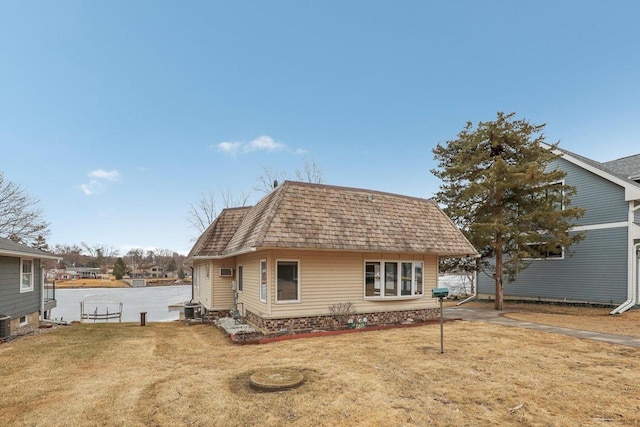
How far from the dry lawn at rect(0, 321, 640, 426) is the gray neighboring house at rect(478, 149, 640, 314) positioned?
8.60 meters

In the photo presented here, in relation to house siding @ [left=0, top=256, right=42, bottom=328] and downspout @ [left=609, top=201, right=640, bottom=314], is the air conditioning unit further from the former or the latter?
downspout @ [left=609, top=201, right=640, bottom=314]

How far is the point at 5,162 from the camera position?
2516cm

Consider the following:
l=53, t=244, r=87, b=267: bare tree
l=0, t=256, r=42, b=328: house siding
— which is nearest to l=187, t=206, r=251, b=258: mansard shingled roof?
l=0, t=256, r=42, b=328: house siding

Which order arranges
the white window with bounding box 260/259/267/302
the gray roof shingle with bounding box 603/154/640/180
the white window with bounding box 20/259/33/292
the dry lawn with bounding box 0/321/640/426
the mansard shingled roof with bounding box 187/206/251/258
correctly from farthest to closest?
the gray roof shingle with bounding box 603/154/640/180, the mansard shingled roof with bounding box 187/206/251/258, the white window with bounding box 20/259/33/292, the white window with bounding box 260/259/267/302, the dry lawn with bounding box 0/321/640/426

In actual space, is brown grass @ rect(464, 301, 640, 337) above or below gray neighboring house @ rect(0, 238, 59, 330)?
below

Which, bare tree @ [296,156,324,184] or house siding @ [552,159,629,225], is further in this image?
bare tree @ [296,156,324,184]

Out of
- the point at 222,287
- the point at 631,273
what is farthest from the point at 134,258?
the point at 631,273

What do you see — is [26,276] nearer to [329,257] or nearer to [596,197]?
[329,257]

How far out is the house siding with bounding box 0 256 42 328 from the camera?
11.6m

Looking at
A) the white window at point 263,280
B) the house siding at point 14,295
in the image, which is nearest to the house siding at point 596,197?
the white window at point 263,280

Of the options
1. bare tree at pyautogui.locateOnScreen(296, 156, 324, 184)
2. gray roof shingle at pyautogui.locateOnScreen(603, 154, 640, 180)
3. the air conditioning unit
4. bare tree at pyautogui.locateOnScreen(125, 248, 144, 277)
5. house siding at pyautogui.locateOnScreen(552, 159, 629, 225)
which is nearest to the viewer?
the air conditioning unit

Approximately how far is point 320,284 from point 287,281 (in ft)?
3.66

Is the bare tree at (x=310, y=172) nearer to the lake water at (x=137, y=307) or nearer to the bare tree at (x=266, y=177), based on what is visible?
the bare tree at (x=266, y=177)

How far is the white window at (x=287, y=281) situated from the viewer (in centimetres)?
1006
